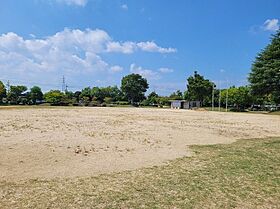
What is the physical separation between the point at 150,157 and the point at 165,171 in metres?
1.72

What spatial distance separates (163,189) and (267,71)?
44.1 metres

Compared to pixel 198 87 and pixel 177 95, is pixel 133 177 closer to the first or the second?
pixel 198 87

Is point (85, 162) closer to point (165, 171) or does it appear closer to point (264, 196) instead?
point (165, 171)

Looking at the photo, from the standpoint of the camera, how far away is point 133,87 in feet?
371

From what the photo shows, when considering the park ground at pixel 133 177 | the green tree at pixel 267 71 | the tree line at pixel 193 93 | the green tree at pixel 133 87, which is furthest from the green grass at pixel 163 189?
the green tree at pixel 133 87

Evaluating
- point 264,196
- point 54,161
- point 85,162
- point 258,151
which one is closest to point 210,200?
point 264,196

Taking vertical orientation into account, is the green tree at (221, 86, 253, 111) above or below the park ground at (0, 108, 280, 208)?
above

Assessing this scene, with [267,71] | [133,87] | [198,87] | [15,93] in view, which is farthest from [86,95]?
[267,71]

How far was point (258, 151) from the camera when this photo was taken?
33.2 feet

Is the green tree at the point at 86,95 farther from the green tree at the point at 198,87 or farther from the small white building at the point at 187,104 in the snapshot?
the green tree at the point at 198,87

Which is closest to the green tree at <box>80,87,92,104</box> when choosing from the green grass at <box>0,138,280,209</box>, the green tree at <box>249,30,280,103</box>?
the green tree at <box>249,30,280,103</box>

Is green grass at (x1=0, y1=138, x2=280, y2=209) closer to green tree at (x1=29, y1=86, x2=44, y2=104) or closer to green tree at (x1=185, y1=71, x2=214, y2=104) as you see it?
green tree at (x1=185, y1=71, x2=214, y2=104)

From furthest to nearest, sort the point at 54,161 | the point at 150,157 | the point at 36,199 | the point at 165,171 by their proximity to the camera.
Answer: the point at 150,157 → the point at 54,161 → the point at 165,171 → the point at 36,199

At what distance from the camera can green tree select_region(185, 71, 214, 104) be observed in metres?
79.7
